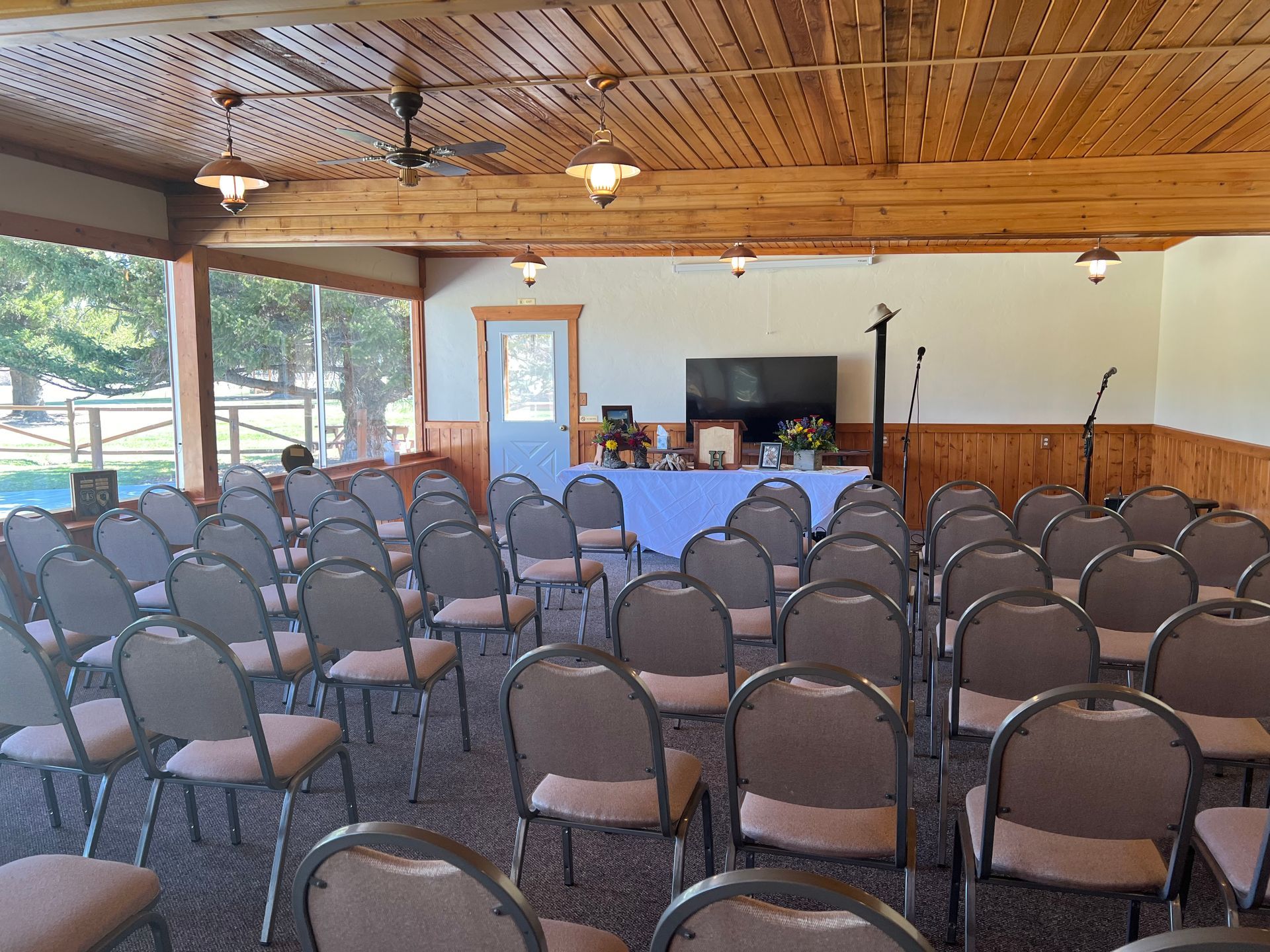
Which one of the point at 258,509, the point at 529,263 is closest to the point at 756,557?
the point at 258,509

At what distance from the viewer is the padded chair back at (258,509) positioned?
5281 millimetres

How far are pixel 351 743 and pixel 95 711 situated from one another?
1122 millimetres

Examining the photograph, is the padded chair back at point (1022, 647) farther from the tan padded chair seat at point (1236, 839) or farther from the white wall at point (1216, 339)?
the white wall at point (1216, 339)

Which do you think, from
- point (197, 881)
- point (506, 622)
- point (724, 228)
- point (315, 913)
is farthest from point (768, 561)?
point (724, 228)

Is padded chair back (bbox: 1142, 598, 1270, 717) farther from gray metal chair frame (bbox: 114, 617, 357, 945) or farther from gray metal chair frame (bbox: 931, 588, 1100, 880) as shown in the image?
gray metal chair frame (bbox: 114, 617, 357, 945)

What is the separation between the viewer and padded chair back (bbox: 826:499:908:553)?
462 cm

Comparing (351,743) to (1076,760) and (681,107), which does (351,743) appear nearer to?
(1076,760)

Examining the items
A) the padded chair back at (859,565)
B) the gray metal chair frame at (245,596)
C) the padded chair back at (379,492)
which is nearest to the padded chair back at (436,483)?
the padded chair back at (379,492)

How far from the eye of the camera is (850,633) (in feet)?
9.80

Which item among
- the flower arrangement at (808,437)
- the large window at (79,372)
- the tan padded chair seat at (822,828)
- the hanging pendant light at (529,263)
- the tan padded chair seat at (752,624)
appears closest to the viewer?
the tan padded chair seat at (822,828)

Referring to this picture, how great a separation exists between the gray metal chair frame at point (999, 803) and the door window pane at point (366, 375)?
27.7 ft

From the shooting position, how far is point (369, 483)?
6426 millimetres

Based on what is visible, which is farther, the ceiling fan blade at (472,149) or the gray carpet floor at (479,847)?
the ceiling fan blade at (472,149)

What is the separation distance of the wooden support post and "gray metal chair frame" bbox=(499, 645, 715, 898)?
597 cm
